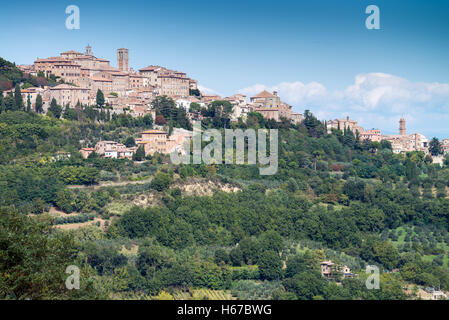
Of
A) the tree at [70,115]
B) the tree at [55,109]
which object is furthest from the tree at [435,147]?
the tree at [55,109]

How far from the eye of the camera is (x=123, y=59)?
155 feet

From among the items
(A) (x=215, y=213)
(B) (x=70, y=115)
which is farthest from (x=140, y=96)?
(A) (x=215, y=213)

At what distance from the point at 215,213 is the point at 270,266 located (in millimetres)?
4724

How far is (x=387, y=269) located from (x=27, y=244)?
1852 cm

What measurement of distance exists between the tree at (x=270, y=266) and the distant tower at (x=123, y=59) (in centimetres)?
2633

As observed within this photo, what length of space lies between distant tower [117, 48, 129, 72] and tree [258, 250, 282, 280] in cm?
2633

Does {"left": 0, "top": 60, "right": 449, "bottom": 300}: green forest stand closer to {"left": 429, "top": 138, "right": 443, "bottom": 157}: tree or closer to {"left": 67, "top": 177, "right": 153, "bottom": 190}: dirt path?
{"left": 67, "top": 177, "right": 153, "bottom": 190}: dirt path

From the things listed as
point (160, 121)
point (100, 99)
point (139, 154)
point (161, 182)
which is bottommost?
point (161, 182)

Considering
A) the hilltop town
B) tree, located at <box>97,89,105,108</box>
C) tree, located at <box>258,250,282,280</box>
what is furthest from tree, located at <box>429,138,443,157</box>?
tree, located at <box>258,250,282,280</box>

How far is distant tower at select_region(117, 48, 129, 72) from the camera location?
47.2 metres

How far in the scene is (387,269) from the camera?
2648 centimetres

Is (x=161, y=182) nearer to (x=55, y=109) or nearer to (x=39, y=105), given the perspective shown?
(x=55, y=109)
